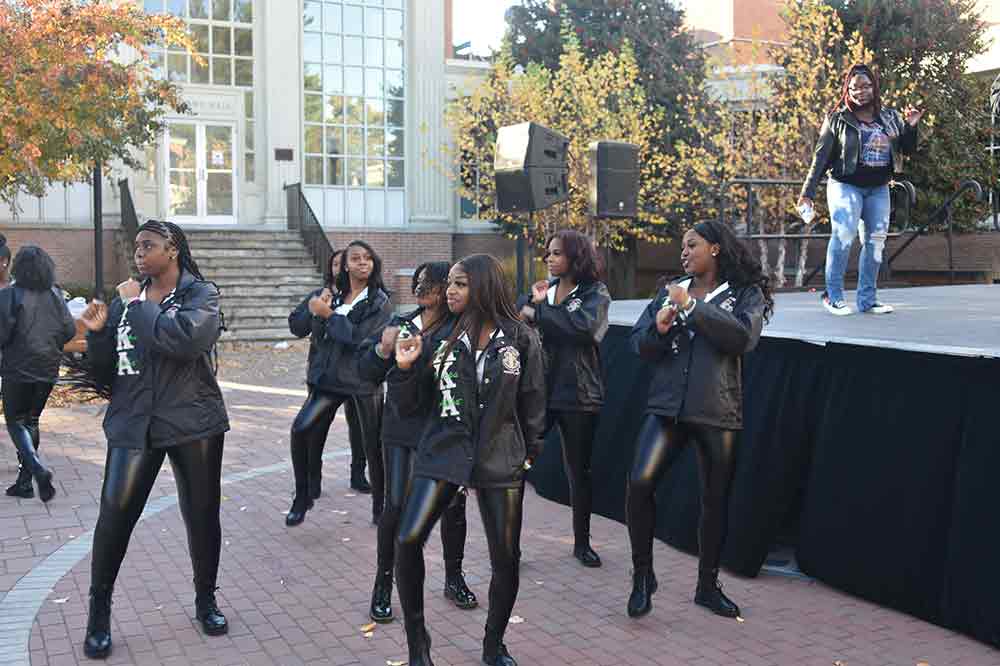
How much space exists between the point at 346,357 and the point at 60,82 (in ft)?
26.9

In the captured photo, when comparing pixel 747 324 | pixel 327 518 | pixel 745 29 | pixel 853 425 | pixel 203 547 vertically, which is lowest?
pixel 327 518

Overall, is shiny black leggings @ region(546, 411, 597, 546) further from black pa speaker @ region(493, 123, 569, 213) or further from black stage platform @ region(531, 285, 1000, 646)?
black pa speaker @ region(493, 123, 569, 213)

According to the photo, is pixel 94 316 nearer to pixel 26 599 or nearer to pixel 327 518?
pixel 26 599

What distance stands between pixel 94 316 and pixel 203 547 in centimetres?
121

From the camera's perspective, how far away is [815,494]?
19.8 ft

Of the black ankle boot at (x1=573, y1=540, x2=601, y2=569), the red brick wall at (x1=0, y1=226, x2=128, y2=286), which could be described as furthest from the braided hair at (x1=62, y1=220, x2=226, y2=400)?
the red brick wall at (x1=0, y1=226, x2=128, y2=286)

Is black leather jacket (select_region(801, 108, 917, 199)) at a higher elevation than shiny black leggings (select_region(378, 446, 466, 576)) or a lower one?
higher

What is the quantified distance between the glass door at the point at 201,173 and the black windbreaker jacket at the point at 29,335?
16.2 meters

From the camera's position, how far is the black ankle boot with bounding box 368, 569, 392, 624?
5.45 meters

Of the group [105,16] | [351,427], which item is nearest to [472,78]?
[105,16]

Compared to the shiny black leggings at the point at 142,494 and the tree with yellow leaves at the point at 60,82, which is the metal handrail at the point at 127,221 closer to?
the tree with yellow leaves at the point at 60,82

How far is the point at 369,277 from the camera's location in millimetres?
7180

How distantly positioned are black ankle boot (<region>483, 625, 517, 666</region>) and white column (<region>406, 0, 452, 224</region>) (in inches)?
856

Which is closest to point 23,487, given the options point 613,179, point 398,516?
point 398,516
